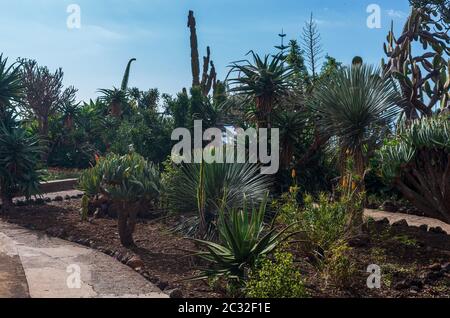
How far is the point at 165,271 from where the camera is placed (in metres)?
7.03

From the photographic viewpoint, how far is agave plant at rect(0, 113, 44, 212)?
12578 mm

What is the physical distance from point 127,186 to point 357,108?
3781 millimetres

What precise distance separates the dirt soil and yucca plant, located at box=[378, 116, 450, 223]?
0.65m

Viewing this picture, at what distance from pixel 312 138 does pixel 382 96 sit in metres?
2.35

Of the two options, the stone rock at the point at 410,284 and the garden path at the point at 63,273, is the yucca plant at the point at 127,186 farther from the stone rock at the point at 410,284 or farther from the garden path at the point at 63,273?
the stone rock at the point at 410,284

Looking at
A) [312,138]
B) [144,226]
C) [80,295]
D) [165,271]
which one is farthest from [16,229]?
[312,138]

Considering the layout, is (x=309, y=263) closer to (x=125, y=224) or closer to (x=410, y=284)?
(x=410, y=284)

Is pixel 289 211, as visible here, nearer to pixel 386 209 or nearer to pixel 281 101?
pixel 281 101

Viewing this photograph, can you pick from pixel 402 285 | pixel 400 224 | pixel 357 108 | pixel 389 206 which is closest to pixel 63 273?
pixel 402 285

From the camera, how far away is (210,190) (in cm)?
803

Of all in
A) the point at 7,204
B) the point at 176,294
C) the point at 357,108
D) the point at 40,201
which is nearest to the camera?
the point at 176,294

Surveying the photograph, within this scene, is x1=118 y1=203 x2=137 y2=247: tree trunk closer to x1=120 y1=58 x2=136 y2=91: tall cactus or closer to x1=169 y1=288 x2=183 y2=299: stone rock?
x1=169 y1=288 x2=183 y2=299: stone rock

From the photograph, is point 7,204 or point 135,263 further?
point 7,204

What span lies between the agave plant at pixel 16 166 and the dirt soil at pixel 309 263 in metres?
1.41
